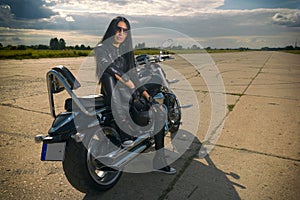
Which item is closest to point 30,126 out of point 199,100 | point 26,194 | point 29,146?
point 29,146

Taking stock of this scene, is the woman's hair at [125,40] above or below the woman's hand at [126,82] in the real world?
above

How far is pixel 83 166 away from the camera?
2234 millimetres

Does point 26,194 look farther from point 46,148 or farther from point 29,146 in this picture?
point 29,146

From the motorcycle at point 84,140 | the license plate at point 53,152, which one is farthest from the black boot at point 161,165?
the license plate at point 53,152

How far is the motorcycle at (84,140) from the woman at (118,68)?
0.15 m

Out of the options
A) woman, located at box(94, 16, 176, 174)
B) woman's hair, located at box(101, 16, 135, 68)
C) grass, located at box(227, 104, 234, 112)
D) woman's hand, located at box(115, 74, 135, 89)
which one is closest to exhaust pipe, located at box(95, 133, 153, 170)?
woman, located at box(94, 16, 176, 174)

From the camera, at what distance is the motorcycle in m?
2.18

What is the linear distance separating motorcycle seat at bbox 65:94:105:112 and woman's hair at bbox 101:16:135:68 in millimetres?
599

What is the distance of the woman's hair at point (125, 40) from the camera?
265cm

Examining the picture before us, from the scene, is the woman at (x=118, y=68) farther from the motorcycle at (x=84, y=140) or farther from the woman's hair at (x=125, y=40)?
the motorcycle at (x=84, y=140)

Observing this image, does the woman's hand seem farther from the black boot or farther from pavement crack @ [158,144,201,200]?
pavement crack @ [158,144,201,200]

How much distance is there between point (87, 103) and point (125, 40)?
2.99 ft

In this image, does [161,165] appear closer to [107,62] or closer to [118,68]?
[118,68]

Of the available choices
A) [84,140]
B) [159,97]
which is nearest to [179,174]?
[159,97]
